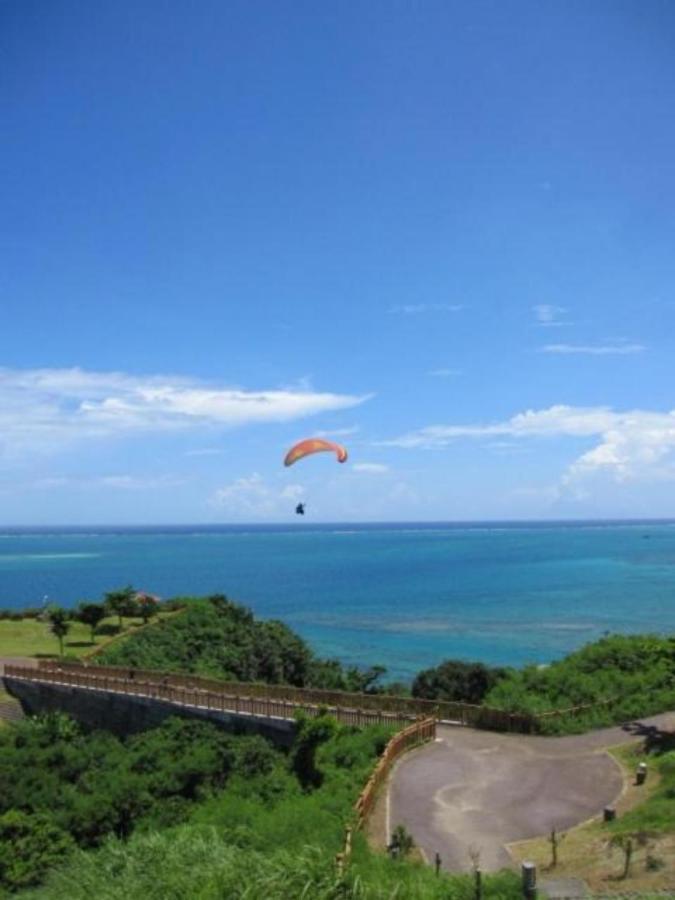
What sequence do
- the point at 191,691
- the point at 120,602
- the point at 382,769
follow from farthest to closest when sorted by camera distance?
1. the point at 120,602
2. the point at 191,691
3. the point at 382,769

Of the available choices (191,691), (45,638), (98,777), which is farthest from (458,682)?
(45,638)

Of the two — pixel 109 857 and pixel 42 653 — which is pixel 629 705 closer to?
pixel 109 857

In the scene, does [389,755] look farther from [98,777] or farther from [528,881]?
[98,777]

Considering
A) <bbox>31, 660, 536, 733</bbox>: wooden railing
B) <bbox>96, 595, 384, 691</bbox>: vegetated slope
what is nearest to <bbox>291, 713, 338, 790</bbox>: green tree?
<bbox>31, 660, 536, 733</bbox>: wooden railing

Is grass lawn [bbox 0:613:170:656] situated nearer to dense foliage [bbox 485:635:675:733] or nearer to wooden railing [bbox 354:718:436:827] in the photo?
wooden railing [bbox 354:718:436:827]

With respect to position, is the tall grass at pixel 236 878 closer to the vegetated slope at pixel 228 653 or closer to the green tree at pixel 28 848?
the green tree at pixel 28 848
